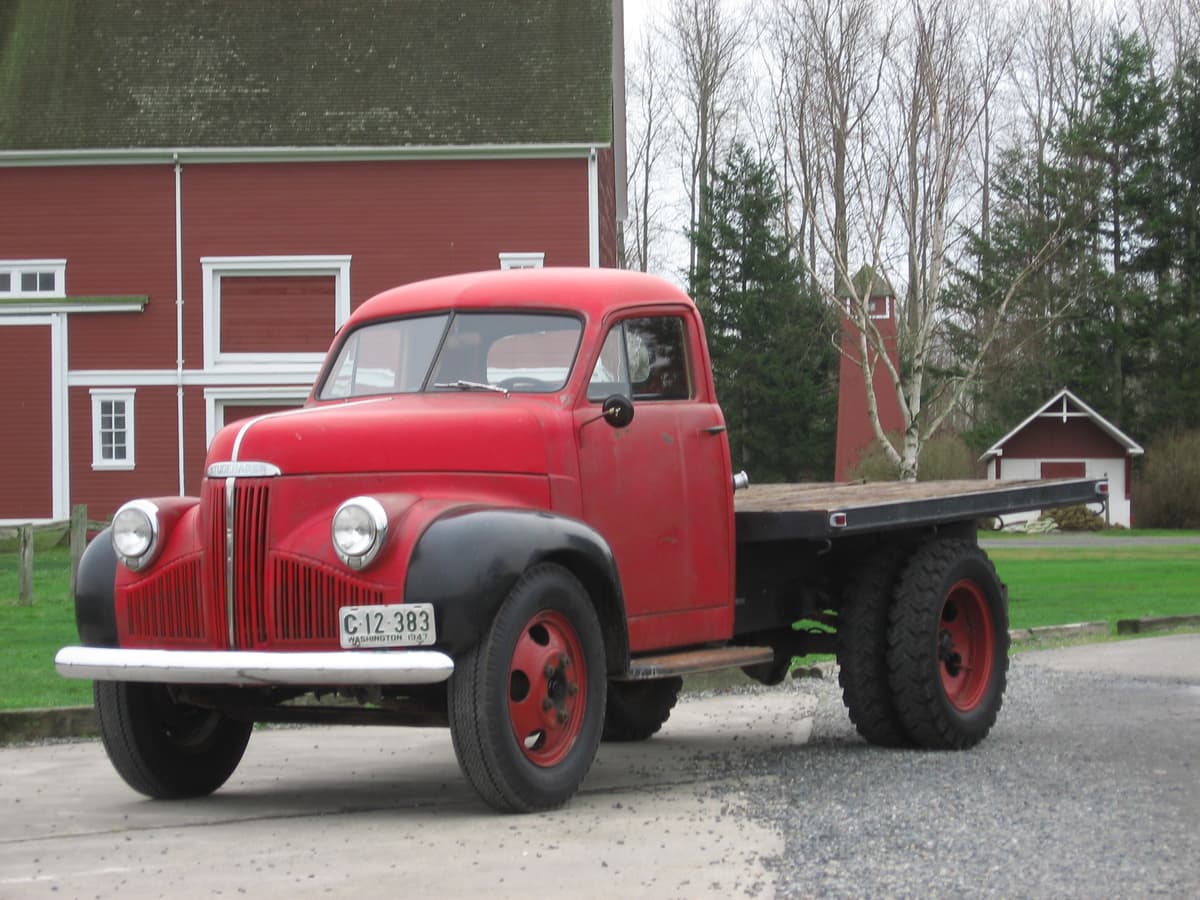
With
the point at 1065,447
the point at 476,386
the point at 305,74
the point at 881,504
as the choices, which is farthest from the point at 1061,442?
the point at 476,386

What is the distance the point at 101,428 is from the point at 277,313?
4318mm

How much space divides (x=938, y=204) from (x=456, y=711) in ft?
118

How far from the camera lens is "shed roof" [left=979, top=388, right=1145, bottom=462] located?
6003cm

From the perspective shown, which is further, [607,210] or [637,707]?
[607,210]

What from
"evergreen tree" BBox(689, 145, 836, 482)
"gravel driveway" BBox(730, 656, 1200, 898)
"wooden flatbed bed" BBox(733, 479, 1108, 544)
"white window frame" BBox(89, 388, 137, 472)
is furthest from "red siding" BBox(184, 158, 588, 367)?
"evergreen tree" BBox(689, 145, 836, 482)

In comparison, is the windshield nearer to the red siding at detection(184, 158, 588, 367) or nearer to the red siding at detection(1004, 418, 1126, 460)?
the red siding at detection(184, 158, 588, 367)

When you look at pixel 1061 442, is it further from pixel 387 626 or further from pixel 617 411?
pixel 387 626

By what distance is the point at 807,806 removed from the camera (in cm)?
768

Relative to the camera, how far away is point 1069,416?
61.2 metres

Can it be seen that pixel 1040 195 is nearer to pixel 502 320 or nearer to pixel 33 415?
pixel 33 415

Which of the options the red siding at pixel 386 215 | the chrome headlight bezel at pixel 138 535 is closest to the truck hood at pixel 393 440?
the chrome headlight bezel at pixel 138 535

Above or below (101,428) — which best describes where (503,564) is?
below

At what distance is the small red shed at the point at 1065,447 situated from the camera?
60.4 m

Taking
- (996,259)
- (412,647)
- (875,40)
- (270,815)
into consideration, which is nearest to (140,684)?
(270,815)
